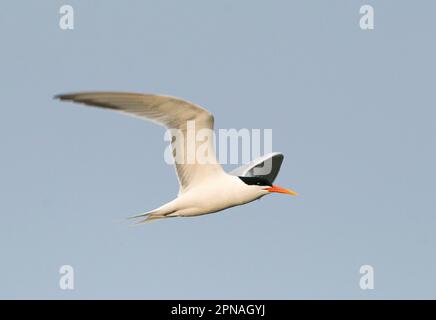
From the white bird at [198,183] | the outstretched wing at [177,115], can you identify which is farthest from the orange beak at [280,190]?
the outstretched wing at [177,115]

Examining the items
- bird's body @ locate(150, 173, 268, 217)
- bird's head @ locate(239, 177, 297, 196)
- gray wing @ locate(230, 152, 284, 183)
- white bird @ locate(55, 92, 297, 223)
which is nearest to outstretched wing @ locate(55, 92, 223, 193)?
white bird @ locate(55, 92, 297, 223)

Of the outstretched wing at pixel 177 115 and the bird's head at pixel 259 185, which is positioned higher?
the outstretched wing at pixel 177 115

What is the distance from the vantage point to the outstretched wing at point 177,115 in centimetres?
1034

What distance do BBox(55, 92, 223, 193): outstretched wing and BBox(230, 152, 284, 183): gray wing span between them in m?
2.04

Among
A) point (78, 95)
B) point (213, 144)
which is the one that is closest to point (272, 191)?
point (213, 144)

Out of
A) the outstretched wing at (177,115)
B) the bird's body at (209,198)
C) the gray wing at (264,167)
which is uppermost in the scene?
the outstretched wing at (177,115)

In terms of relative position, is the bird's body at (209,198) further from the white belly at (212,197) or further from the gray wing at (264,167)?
the gray wing at (264,167)

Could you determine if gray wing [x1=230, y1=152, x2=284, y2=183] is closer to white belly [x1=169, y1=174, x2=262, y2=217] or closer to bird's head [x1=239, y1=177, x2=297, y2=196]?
bird's head [x1=239, y1=177, x2=297, y2=196]

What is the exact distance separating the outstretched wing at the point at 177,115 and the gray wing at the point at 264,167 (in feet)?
6.68

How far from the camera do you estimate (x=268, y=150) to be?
48.1ft

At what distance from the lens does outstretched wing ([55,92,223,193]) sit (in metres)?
10.3

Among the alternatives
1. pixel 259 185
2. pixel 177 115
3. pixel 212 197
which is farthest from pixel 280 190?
pixel 177 115

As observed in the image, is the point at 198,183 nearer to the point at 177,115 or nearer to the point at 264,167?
the point at 177,115

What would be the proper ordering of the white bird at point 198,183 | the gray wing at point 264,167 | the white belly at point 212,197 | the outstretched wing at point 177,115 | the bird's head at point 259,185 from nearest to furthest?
1. the outstretched wing at point 177,115
2. the white bird at point 198,183
3. the white belly at point 212,197
4. the bird's head at point 259,185
5. the gray wing at point 264,167
